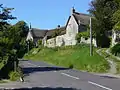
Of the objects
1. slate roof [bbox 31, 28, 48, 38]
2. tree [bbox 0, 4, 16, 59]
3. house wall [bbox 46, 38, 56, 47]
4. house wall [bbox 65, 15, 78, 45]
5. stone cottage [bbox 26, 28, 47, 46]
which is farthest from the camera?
slate roof [bbox 31, 28, 48, 38]

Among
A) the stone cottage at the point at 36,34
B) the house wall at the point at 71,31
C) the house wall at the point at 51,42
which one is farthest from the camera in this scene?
the stone cottage at the point at 36,34

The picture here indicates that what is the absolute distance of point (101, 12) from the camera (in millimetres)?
56812

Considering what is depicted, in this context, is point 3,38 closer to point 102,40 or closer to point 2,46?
point 2,46

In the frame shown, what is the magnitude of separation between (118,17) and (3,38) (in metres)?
22.7

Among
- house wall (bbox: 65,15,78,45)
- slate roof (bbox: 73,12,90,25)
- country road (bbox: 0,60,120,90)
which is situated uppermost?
slate roof (bbox: 73,12,90,25)

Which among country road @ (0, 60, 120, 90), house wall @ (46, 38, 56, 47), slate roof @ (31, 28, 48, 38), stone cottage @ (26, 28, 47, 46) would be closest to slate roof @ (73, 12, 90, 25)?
house wall @ (46, 38, 56, 47)

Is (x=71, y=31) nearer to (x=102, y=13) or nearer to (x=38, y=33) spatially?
(x=102, y=13)

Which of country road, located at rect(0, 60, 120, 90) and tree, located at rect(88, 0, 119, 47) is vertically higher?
tree, located at rect(88, 0, 119, 47)

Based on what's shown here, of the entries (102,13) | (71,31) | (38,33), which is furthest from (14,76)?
(38,33)

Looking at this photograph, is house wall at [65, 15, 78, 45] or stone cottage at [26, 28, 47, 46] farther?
stone cottage at [26, 28, 47, 46]

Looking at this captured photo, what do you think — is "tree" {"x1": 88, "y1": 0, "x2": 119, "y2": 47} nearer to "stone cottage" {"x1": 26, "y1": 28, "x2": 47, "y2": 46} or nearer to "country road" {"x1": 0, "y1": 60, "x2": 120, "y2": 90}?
"country road" {"x1": 0, "y1": 60, "x2": 120, "y2": 90}

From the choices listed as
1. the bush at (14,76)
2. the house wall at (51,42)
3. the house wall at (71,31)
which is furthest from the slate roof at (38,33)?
the bush at (14,76)

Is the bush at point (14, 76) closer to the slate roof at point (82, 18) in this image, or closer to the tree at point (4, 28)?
the tree at point (4, 28)

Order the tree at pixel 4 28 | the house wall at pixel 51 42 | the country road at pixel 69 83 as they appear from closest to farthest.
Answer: the tree at pixel 4 28
the country road at pixel 69 83
the house wall at pixel 51 42
